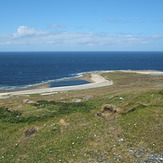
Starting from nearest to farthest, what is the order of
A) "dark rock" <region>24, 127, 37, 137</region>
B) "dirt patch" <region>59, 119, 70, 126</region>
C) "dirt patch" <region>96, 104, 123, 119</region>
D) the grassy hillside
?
the grassy hillside, "dark rock" <region>24, 127, 37, 137</region>, "dirt patch" <region>59, 119, 70, 126</region>, "dirt patch" <region>96, 104, 123, 119</region>

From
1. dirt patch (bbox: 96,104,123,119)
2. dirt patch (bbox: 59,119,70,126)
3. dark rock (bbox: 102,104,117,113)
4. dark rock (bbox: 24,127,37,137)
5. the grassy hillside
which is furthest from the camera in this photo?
dark rock (bbox: 102,104,117,113)

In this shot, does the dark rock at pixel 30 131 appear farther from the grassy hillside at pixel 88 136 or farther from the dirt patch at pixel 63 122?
the dirt patch at pixel 63 122

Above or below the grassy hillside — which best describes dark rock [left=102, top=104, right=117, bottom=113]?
above

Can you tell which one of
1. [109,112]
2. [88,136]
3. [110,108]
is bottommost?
[88,136]

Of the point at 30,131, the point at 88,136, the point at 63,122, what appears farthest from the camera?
the point at 63,122

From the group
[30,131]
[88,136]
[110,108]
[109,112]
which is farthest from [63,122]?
[110,108]

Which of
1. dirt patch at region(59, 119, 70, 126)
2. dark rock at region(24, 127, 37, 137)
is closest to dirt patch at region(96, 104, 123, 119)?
dirt patch at region(59, 119, 70, 126)

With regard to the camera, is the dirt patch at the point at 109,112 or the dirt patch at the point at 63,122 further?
the dirt patch at the point at 109,112

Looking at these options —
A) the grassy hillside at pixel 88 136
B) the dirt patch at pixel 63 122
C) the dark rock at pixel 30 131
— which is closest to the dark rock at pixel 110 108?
the grassy hillside at pixel 88 136

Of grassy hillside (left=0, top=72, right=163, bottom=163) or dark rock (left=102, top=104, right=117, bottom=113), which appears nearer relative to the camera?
grassy hillside (left=0, top=72, right=163, bottom=163)

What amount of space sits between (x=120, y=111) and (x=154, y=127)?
5.64m

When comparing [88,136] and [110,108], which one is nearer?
[88,136]

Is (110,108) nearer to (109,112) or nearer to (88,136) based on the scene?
(109,112)

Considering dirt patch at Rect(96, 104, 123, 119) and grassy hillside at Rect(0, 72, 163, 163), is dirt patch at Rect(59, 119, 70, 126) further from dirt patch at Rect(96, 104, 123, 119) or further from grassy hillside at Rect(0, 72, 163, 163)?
dirt patch at Rect(96, 104, 123, 119)
